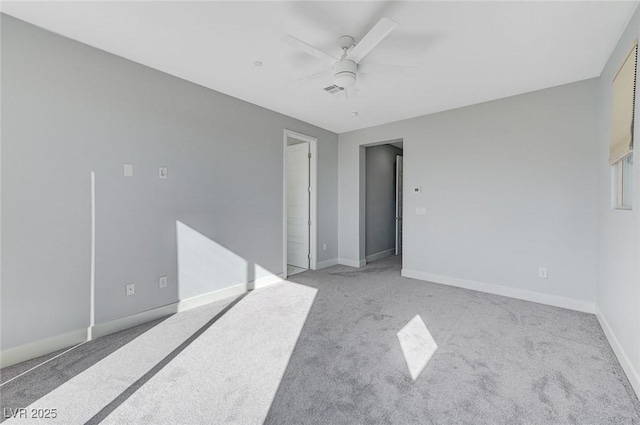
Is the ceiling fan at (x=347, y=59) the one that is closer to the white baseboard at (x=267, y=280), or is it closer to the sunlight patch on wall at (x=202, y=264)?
the sunlight patch on wall at (x=202, y=264)

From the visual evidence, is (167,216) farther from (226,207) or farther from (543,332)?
(543,332)

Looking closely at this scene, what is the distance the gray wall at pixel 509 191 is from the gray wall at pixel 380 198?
1.02 metres

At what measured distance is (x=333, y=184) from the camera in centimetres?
536

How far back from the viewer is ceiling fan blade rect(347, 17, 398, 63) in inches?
69.7

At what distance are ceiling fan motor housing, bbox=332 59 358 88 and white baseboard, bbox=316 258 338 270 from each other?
3.37 metres

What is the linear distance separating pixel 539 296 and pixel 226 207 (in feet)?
13.4

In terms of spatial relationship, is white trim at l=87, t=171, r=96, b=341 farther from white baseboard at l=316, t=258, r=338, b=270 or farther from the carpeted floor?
white baseboard at l=316, t=258, r=338, b=270

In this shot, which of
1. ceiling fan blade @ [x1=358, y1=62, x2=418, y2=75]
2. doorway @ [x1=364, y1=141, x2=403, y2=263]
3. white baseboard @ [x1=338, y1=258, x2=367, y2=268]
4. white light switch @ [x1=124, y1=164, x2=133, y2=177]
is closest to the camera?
ceiling fan blade @ [x1=358, y1=62, x2=418, y2=75]

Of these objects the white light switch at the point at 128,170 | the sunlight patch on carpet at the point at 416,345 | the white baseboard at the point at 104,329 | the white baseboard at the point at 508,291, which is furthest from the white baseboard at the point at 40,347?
the white baseboard at the point at 508,291

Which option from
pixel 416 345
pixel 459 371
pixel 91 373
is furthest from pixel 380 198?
pixel 91 373

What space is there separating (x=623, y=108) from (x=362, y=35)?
2140 millimetres

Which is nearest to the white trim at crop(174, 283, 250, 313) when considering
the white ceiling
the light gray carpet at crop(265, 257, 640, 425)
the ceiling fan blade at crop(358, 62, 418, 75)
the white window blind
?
the light gray carpet at crop(265, 257, 640, 425)

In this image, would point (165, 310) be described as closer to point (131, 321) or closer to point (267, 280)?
point (131, 321)

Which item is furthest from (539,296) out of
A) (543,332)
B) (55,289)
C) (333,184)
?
(55,289)
